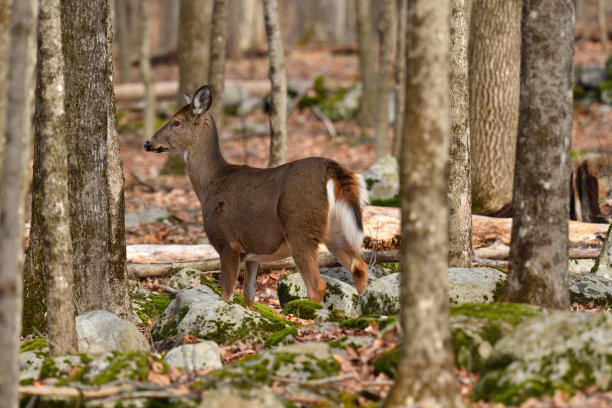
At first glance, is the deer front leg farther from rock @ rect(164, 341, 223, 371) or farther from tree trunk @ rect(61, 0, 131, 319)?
rock @ rect(164, 341, 223, 371)

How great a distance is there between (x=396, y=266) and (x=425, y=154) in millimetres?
5133

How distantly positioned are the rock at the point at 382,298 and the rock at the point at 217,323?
79 centimetres

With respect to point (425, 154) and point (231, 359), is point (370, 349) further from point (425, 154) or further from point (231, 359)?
point (425, 154)

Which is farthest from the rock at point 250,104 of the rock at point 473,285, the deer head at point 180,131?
the rock at point 473,285

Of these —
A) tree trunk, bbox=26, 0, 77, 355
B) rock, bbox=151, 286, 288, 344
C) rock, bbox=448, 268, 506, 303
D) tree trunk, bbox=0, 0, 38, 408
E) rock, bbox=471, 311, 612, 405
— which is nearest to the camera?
tree trunk, bbox=0, 0, 38, 408

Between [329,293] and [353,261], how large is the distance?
0.44 meters

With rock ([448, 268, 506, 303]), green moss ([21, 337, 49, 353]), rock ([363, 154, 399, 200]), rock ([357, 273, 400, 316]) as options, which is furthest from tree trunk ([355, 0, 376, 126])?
green moss ([21, 337, 49, 353])

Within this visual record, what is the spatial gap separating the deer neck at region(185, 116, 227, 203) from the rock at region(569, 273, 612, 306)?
4183mm

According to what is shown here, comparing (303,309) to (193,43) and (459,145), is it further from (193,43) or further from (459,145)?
(193,43)

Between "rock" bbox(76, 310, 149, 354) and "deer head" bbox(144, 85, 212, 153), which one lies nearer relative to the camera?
"rock" bbox(76, 310, 149, 354)

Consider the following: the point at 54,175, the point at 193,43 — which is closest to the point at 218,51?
the point at 193,43

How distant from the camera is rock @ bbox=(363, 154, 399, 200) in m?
12.1

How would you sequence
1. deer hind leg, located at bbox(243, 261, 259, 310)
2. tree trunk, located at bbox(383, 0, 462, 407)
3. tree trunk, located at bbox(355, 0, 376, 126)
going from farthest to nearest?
tree trunk, located at bbox(355, 0, 376, 126)
deer hind leg, located at bbox(243, 261, 259, 310)
tree trunk, located at bbox(383, 0, 462, 407)

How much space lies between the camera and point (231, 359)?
5918 mm
